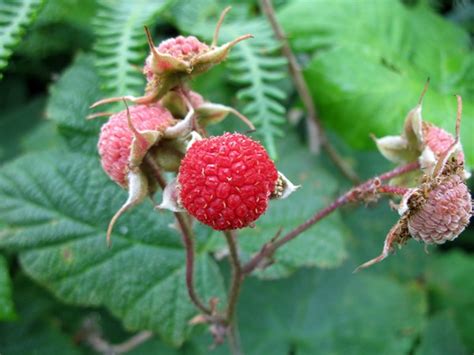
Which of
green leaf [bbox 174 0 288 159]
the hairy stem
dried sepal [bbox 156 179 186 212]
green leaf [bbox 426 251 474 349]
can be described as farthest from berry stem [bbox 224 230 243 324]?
green leaf [bbox 426 251 474 349]

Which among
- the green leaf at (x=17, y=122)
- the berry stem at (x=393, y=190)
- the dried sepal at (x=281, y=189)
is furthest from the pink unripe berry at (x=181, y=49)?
the green leaf at (x=17, y=122)

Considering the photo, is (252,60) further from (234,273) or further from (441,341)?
(441,341)

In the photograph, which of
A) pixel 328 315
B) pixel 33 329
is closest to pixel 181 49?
pixel 33 329

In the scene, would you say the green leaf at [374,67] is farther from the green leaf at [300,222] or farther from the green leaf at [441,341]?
the green leaf at [441,341]

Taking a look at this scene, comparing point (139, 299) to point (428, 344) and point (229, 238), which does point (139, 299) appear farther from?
point (428, 344)

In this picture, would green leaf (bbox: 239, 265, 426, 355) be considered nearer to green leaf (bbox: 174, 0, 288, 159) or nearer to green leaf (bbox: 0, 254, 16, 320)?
green leaf (bbox: 174, 0, 288, 159)
